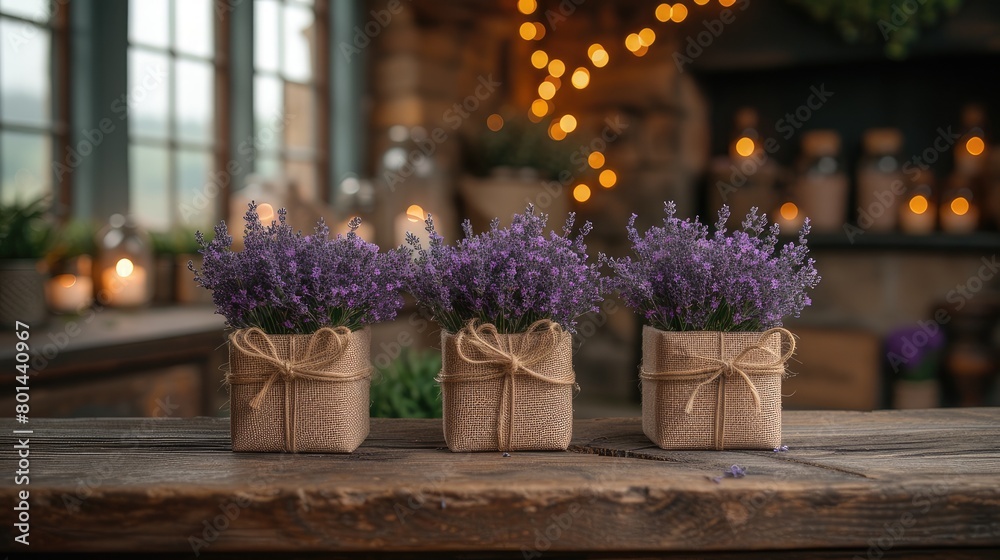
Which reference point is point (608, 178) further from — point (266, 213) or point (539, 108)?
point (266, 213)

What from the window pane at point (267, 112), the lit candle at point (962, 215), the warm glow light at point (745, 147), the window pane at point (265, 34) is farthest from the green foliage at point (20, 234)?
the lit candle at point (962, 215)

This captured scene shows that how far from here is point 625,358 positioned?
393cm

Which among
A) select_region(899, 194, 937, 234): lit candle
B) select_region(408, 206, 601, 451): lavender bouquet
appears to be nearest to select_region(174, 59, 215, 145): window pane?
select_region(408, 206, 601, 451): lavender bouquet

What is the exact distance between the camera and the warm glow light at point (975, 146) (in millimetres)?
3305

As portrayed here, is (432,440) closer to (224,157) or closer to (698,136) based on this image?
(224,157)

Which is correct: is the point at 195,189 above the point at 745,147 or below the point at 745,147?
below

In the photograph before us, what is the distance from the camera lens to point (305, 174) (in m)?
3.65

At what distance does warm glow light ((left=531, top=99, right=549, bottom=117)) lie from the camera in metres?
4.08

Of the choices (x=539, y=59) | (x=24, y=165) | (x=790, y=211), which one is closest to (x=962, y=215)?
(x=790, y=211)

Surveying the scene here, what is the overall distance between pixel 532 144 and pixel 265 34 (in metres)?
1.24

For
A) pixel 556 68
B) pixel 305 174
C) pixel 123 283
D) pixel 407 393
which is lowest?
pixel 407 393

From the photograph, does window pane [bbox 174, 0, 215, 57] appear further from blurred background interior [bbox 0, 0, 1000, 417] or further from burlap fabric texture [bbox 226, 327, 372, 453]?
burlap fabric texture [bbox 226, 327, 372, 453]

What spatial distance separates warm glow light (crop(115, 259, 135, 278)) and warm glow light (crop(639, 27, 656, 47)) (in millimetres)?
2404

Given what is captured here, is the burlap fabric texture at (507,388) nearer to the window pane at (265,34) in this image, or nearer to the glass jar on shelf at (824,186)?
the window pane at (265,34)
